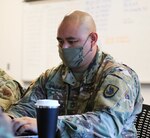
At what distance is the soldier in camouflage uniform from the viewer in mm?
967

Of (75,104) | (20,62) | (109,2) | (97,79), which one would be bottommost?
(20,62)

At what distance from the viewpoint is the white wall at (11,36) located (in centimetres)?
339

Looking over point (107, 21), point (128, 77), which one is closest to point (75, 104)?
point (128, 77)

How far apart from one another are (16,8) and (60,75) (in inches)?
84.4

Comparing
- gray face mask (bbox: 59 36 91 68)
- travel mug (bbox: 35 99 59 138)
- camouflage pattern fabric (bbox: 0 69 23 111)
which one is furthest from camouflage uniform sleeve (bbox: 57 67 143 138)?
camouflage pattern fabric (bbox: 0 69 23 111)

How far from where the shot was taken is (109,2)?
8.84 ft

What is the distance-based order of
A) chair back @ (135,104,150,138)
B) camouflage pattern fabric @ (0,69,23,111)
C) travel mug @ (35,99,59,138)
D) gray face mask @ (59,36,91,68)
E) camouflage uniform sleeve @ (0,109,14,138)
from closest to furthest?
camouflage uniform sleeve @ (0,109,14,138)
travel mug @ (35,99,59,138)
chair back @ (135,104,150,138)
gray face mask @ (59,36,91,68)
camouflage pattern fabric @ (0,69,23,111)

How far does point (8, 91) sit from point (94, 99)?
56 cm

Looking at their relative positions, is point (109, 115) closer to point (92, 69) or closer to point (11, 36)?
point (92, 69)

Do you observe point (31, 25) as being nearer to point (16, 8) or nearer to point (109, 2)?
point (16, 8)

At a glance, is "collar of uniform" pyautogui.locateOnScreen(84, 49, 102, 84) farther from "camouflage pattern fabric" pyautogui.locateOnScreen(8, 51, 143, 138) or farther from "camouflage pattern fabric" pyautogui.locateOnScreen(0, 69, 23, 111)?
"camouflage pattern fabric" pyautogui.locateOnScreen(0, 69, 23, 111)

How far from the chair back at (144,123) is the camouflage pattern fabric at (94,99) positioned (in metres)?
0.04

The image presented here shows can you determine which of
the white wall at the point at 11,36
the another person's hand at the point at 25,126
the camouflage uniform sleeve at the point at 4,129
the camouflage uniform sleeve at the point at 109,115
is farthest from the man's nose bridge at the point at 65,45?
the white wall at the point at 11,36

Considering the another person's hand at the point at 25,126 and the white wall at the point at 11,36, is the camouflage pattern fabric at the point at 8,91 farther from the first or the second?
the white wall at the point at 11,36
